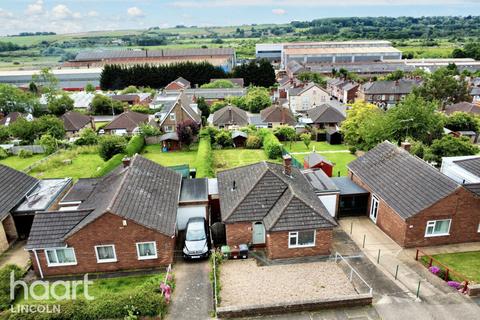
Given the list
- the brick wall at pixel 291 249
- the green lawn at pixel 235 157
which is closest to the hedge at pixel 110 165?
the green lawn at pixel 235 157

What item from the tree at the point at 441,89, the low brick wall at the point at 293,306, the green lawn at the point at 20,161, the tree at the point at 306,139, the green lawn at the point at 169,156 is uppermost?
the tree at the point at 441,89

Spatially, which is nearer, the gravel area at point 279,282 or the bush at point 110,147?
the gravel area at point 279,282

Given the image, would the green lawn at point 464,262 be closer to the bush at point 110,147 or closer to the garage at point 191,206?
the garage at point 191,206

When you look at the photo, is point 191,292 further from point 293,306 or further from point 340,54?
point 340,54

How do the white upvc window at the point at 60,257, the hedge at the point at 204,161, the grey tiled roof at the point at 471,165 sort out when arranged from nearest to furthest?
the white upvc window at the point at 60,257 < the grey tiled roof at the point at 471,165 < the hedge at the point at 204,161

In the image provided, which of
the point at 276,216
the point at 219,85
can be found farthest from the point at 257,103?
the point at 276,216

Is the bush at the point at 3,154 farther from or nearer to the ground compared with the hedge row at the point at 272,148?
nearer to the ground
